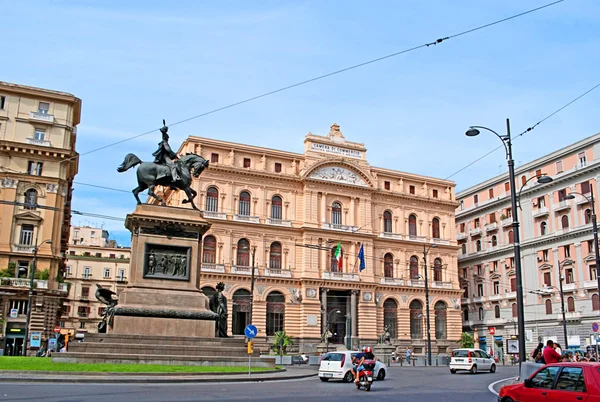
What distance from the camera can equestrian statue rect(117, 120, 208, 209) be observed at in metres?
25.1

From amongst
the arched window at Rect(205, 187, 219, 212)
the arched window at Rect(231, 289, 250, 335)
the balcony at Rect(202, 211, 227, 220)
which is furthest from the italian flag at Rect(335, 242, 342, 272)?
the arched window at Rect(205, 187, 219, 212)

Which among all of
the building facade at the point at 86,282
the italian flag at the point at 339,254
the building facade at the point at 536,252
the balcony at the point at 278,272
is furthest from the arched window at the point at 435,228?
the building facade at the point at 86,282

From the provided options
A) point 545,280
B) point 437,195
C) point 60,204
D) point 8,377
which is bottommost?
point 8,377

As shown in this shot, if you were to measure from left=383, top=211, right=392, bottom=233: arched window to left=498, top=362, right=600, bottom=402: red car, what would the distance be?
51.9 meters

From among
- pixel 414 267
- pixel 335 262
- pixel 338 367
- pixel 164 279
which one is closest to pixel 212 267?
pixel 335 262

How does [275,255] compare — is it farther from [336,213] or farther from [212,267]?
[336,213]

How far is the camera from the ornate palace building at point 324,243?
54906 millimetres

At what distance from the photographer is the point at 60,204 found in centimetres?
4984

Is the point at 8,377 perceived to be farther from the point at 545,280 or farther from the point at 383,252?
the point at 545,280

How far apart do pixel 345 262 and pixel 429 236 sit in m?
A: 11.2

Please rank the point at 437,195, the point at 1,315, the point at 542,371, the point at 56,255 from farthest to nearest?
the point at 437,195 < the point at 56,255 < the point at 1,315 < the point at 542,371

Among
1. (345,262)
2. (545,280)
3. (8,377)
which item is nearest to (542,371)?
(8,377)

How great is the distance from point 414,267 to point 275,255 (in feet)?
52.0

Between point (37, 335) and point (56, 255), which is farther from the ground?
point (56, 255)
